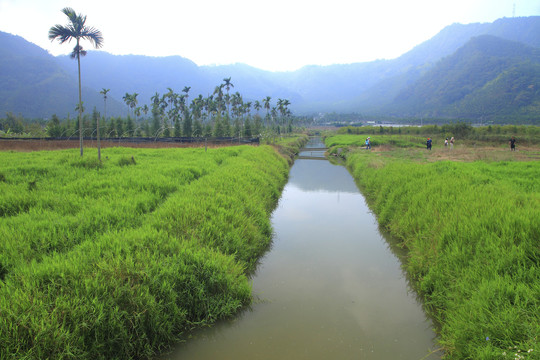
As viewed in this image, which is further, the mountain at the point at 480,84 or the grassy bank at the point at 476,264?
the mountain at the point at 480,84

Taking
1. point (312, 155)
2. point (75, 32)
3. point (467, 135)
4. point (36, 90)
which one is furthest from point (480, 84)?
point (36, 90)

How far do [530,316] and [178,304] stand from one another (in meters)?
4.38

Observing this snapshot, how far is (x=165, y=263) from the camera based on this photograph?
465cm

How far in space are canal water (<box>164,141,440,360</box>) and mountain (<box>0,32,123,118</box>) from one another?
4423 inches

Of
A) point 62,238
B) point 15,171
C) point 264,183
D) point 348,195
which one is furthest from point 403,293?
point 15,171

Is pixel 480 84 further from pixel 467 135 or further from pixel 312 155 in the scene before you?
pixel 312 155

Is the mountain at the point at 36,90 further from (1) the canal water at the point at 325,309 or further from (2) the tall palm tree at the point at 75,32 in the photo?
(1) the canal water at the point at 325,309

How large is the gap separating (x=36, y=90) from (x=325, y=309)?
510 feet

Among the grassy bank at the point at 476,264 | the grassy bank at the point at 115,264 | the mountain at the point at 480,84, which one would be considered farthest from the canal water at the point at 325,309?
the mountain at the point at 480,84

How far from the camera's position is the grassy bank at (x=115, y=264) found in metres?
3.31

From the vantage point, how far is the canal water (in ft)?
14.0

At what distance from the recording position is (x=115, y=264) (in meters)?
4.24

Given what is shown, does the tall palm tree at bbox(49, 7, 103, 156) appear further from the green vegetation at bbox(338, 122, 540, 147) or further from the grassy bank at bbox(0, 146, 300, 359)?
the green vegetation at bbox(338, 122, 540, 147)

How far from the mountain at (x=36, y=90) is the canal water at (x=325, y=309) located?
11233cm
